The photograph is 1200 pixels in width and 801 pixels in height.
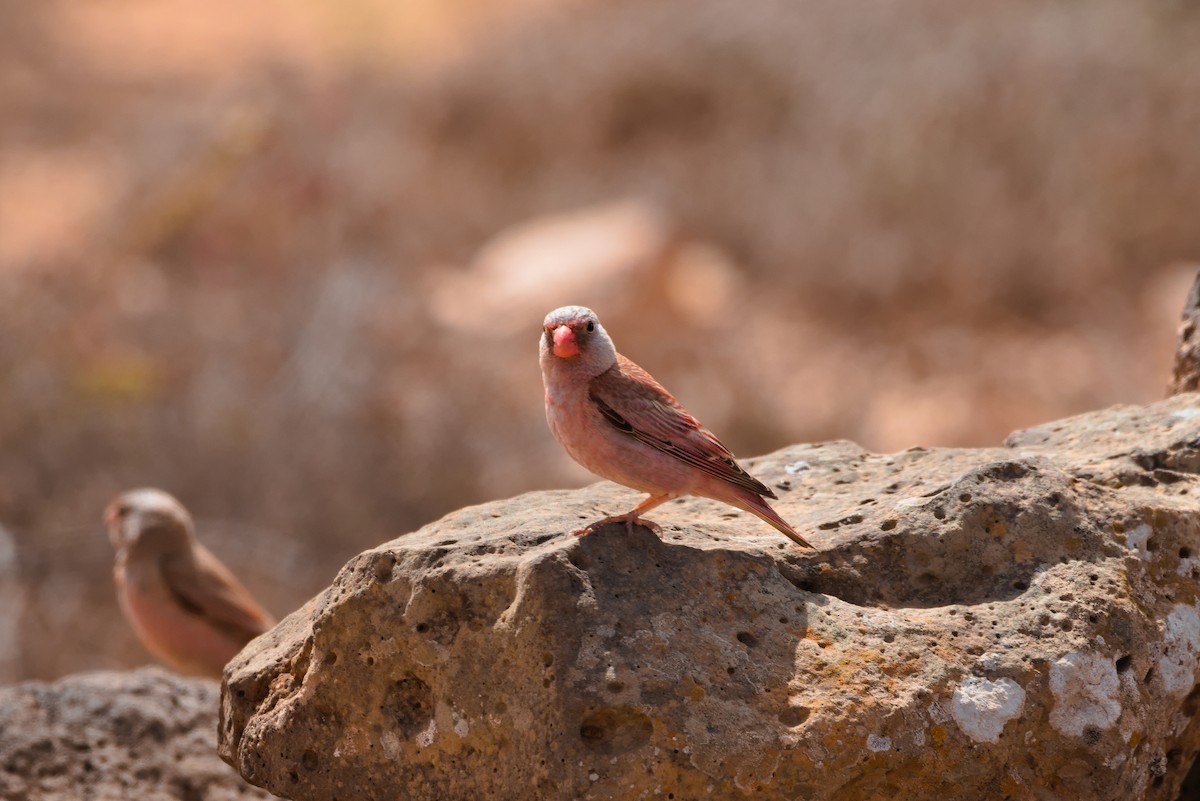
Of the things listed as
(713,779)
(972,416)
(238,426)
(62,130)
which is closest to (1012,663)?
(713,779)

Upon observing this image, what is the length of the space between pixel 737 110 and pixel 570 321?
1292 cm

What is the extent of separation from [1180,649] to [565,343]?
5.82 feet

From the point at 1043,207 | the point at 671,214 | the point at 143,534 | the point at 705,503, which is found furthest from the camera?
the point at 671,214

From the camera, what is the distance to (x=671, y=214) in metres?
15.2

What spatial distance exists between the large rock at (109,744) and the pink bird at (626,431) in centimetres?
192

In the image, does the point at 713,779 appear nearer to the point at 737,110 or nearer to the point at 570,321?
the point at 570,321

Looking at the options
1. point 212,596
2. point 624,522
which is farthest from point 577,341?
point 212,596

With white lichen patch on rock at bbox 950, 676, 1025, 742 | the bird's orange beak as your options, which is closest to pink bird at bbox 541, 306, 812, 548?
the bird's orange beak

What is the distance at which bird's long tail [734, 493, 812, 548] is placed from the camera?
367 centimetres

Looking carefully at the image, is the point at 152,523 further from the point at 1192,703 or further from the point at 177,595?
the point at 1192,703

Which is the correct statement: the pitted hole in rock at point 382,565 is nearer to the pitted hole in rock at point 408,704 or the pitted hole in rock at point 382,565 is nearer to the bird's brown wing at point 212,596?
the pitted hole in rock at point 408,704

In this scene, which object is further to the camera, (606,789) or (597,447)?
(597,447)

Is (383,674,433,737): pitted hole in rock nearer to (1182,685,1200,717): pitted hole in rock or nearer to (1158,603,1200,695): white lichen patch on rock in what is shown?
(1158,603,1200,695): white lichen patch on rock

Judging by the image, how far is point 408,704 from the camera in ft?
11.5
